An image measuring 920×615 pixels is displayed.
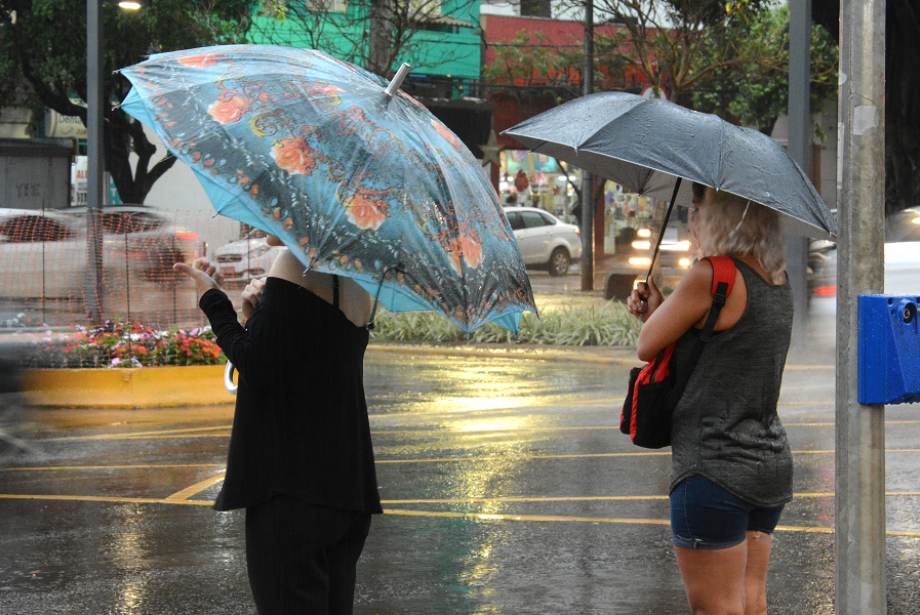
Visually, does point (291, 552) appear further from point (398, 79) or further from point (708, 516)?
point (398, 79)

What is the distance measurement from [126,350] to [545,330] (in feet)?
23.9

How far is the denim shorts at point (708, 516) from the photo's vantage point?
122 inches

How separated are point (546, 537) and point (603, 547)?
34cm

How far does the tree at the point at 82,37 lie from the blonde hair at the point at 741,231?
17697mm

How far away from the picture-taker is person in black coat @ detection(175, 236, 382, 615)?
9.50 ft

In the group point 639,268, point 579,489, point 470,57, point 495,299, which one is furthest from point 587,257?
point 495,299

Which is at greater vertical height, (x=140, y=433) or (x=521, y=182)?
(x=521, y=182)

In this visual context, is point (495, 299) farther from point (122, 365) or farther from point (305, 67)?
point (122, 365)

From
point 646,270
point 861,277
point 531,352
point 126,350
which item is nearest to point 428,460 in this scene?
point 126,350

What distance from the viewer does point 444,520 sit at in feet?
20.4

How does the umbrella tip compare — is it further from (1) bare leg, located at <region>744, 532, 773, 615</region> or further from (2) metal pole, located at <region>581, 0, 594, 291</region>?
(2) metal pole, located at <region>581, 0, 594, 291</region>

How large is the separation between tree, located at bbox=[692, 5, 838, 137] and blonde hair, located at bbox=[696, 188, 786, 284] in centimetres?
1738

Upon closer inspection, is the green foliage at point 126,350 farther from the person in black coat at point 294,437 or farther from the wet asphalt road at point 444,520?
the person in black coat at point 294,437

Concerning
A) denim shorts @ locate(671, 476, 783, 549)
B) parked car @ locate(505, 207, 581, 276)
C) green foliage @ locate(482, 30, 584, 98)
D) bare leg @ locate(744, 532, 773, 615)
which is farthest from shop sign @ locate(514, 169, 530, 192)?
denim shorts @ locate(671, 476, 783, 549)
